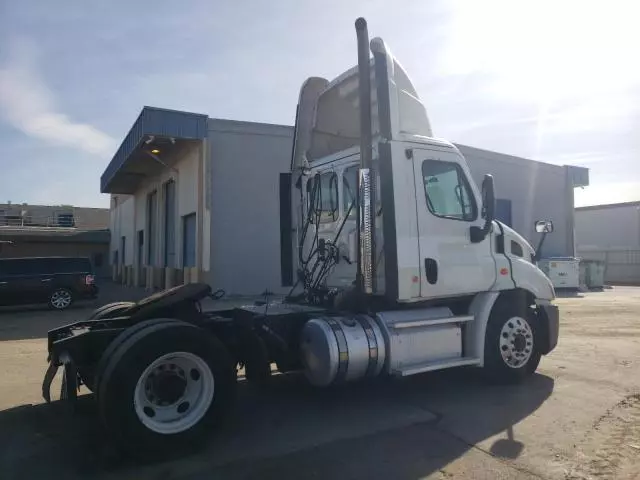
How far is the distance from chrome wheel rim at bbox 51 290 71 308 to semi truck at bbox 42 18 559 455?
44.5 ft

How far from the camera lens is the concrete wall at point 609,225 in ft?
162

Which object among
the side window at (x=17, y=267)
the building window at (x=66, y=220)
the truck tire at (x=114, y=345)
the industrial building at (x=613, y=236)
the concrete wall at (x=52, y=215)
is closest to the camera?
the truck tire at (x=114, y=345)

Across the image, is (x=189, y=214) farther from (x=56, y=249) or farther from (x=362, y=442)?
(x=56, y=249)

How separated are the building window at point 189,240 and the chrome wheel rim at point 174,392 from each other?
1688 centimetres

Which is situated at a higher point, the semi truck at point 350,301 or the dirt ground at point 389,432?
the semi truck at point 350,301

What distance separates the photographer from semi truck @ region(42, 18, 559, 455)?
4516 mm

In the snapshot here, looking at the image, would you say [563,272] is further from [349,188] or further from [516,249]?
[349,188]

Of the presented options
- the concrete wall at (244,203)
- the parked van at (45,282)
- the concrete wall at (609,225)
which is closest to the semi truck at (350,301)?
the concrete wall at (244,203)

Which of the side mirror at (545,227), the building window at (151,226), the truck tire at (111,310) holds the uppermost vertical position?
the building window at (151,226)

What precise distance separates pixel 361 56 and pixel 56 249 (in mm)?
45725

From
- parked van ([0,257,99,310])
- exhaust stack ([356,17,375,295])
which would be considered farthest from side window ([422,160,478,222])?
parked van ([0,257,99,310])

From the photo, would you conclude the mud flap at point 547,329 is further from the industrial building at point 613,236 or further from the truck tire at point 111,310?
the industrial building at point 613,236

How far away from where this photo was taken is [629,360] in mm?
8289

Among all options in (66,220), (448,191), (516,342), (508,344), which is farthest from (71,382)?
(66,220)
